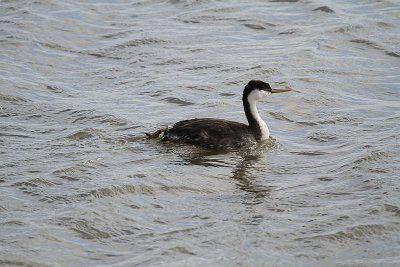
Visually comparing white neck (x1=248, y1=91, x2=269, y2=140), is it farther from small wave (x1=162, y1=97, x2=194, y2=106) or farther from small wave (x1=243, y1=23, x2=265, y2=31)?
small wave (x1=243, y1=23, x2=265, y2=31)

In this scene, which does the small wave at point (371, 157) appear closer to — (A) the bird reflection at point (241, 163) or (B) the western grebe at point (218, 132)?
(A) the bird reflection at point (241, 163)

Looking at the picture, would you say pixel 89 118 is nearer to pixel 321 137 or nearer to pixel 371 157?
pixel 321 137

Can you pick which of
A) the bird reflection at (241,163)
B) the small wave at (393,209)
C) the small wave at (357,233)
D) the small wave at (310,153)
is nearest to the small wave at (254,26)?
the bird reflection at (241,163)

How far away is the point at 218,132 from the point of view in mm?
12094

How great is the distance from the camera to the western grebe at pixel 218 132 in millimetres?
12047

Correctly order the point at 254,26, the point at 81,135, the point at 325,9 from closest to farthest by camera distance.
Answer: the point at 81,135 → the point at 254,26 → the point at 325,9

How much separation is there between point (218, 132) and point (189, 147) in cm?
42

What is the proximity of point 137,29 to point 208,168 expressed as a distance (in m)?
6.58

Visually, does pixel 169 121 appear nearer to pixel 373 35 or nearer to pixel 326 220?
pixel 326 220

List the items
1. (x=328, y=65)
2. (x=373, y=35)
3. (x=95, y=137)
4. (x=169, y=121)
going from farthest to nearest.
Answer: (x=373, y=35) < (x=328, y=65) < (x=169, y=121) < (x=95, y=137)

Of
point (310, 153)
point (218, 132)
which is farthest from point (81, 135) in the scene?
point (310, 153)

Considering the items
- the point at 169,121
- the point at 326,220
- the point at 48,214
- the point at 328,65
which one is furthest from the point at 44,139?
the point at 328,65

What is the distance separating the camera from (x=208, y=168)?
11.4 meters

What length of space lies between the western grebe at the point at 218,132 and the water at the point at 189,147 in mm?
144
